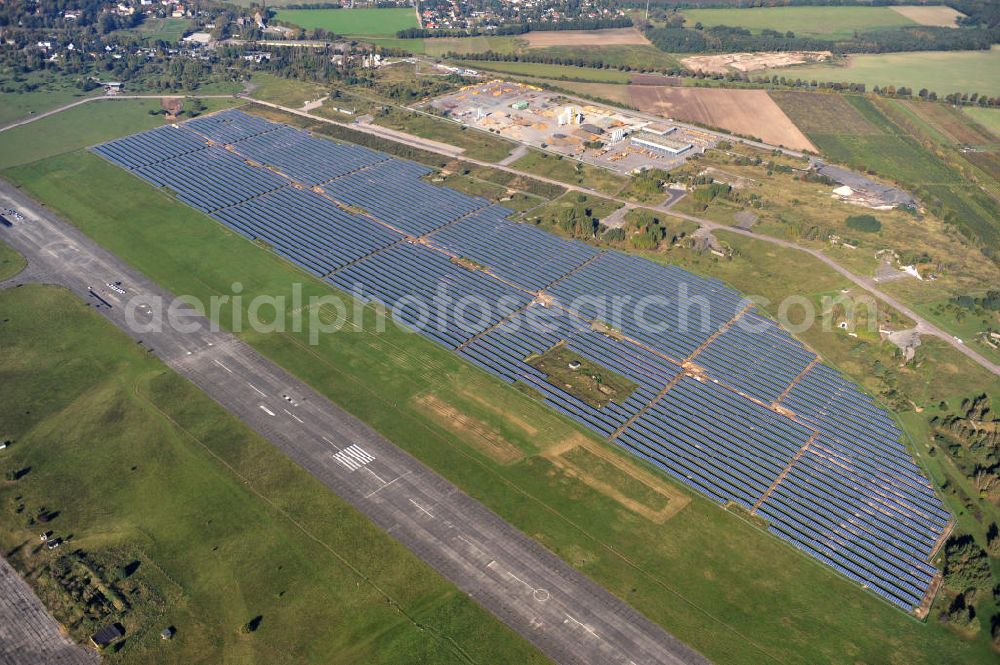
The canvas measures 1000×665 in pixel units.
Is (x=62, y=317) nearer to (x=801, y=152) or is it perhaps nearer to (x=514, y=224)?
(x=514, y=224)

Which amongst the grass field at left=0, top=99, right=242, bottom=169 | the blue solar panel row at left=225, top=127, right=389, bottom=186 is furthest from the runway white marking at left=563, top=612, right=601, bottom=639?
the grass field at left=0, top=99, right=242, bottom=169

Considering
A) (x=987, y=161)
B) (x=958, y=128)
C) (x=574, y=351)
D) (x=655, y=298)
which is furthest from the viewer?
(x=958, y=128)

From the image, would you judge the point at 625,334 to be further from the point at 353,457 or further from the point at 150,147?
the point at 150,147

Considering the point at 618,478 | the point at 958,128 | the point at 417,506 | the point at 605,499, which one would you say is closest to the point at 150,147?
the point at 417,506

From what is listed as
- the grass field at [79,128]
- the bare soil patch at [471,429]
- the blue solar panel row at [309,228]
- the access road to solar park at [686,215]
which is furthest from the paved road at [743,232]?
the bare soil patch at [471,429]

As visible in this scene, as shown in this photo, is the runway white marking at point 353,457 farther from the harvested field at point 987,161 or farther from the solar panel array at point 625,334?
the harvested field at point 987,161

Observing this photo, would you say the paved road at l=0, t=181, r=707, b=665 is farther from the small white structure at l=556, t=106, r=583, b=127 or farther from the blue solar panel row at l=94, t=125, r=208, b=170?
the small white structure at l=556, t=106, r=583, b=127
